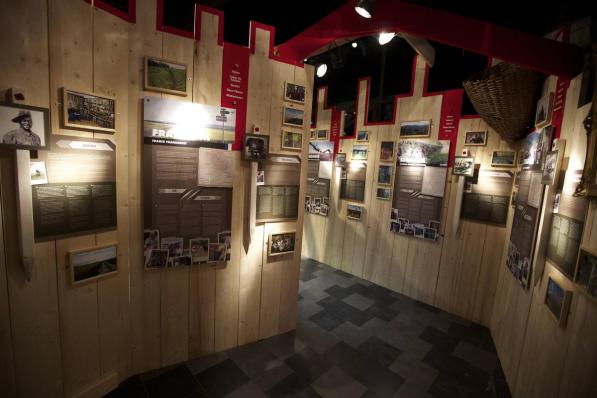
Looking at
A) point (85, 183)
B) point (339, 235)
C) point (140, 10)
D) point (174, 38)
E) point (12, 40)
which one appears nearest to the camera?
point (12, 40)

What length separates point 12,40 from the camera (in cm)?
151

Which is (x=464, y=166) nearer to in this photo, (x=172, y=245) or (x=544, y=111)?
(x=544, y=111)

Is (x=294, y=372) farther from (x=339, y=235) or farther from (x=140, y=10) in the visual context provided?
(x=140, y=10)

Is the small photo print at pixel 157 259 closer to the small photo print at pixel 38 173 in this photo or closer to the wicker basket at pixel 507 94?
the small photo print at pixel 38 173

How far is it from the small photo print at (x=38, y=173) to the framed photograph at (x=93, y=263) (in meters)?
0.51

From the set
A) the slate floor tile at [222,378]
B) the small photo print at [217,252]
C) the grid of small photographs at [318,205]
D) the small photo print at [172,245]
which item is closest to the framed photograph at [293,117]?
the small photo print at [217,252]

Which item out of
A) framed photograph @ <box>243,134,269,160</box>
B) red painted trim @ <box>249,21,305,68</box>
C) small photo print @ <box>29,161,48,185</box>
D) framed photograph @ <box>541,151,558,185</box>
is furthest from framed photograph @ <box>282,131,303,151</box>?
framed photograph @ <box>541,151,558,185</box>

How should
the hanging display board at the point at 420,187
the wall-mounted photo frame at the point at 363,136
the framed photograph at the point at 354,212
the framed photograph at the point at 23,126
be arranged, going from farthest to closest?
1. the framed photograph at the point at 354,212
2. the wall-mounted photo frame at the point at 363,136
3. the hanging display board at the point at 420,187
4. the framed photograph at the point at 23,126

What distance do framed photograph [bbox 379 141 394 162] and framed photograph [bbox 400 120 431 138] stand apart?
228 millimetres

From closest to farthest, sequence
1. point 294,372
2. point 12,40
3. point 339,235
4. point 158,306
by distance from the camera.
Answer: point 12,40 → point 158,306 → point 294,372 → point 339,235

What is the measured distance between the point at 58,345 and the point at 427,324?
3.73m

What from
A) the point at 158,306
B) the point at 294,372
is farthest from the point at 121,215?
the point at 294,372

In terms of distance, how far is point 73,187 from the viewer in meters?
1.79

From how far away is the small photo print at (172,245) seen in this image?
7.51ft
